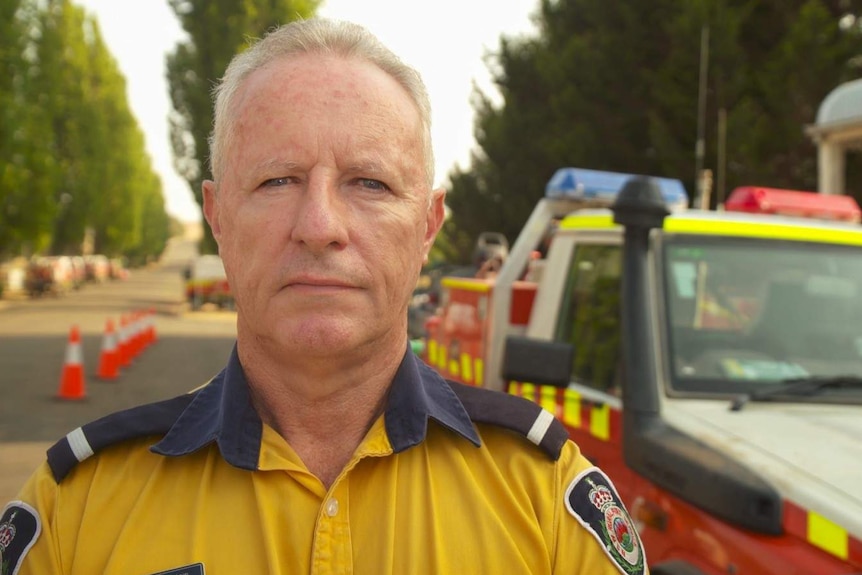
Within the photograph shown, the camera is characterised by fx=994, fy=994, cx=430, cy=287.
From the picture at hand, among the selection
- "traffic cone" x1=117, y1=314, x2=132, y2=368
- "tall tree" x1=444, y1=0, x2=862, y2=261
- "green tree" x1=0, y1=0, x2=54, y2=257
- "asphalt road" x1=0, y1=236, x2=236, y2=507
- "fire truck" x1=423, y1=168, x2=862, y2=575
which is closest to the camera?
"fire truck" x1=423, y1=168, x2=862, y2=575

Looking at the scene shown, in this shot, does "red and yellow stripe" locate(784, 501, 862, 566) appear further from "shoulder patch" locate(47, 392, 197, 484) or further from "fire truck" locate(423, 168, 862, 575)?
"shoulder patch" locate(47, 392, 197, 484)

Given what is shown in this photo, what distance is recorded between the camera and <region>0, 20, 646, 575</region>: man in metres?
1.57

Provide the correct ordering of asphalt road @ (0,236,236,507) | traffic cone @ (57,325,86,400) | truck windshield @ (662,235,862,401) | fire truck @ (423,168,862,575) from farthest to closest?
traffic cone @ (57,325,86,400)
asphalt road @ (0,236,236,507)
truck windshield @ (662,235,862,401)
fire truck @ (423,168,862,575)

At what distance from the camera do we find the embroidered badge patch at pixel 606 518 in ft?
5.40

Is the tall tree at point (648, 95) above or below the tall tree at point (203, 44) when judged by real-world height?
below

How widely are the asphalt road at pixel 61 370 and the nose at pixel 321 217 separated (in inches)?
241

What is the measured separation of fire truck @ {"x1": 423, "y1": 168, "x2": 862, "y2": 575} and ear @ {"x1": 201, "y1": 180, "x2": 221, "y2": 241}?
1.54 metres

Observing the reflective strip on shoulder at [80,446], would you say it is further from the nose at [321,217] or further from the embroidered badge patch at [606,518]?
the embroidered badge patch at [606,518]

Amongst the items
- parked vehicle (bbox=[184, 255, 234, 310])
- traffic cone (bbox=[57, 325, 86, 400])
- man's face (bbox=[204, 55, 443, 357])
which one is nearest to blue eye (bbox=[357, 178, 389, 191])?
man's face (bbox=[204, 55, 443, 357])

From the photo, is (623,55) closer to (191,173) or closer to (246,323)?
(246,323)

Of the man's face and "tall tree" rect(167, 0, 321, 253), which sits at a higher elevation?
"tall tree" rect(167, 0, 321, 253)

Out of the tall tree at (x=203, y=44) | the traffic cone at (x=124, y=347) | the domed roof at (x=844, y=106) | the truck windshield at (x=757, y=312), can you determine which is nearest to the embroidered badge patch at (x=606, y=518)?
the truck windshield at (x=757, y=312)

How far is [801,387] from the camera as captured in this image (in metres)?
3.33

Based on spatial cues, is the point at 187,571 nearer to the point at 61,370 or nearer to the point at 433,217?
the point at 433,217
